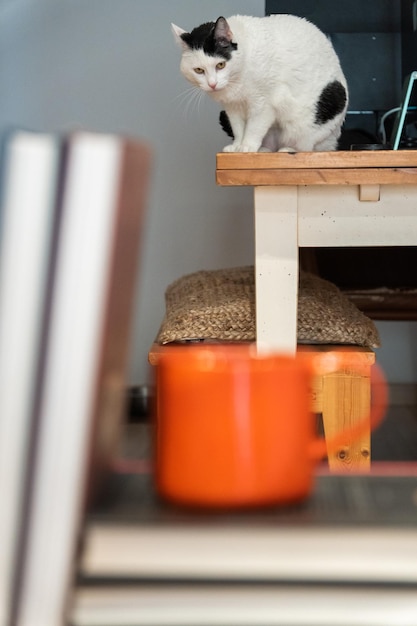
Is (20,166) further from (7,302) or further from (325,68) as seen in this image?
(325,68)

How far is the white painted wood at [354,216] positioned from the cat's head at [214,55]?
1.54ft

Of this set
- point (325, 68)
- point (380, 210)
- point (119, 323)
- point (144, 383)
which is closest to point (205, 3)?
point (325, 68)

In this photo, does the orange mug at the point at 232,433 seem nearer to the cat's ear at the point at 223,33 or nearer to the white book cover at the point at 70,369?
the white book cover at the point at 70,369

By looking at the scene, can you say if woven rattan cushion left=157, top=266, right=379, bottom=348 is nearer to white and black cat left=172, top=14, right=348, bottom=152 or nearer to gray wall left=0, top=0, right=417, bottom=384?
white and black cat left=172, top=14, right=348, bottom=152

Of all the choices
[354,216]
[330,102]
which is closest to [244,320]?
→ [354,216]

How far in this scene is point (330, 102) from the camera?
5.92ft

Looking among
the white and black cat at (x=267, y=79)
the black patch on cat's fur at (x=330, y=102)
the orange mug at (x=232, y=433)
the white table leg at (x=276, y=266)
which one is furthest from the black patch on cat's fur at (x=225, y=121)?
the orange mug at (x=232, y=433)

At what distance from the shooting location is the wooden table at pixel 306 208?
54.7 inches

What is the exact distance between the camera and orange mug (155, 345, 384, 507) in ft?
1.41

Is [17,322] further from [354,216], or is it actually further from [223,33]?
[223,33]

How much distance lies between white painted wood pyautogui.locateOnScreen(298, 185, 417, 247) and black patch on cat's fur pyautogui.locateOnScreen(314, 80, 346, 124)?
1.37ft

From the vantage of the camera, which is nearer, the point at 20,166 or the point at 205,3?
the point at 20,166

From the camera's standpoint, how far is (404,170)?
1.39 metres

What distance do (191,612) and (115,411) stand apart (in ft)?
0.36
